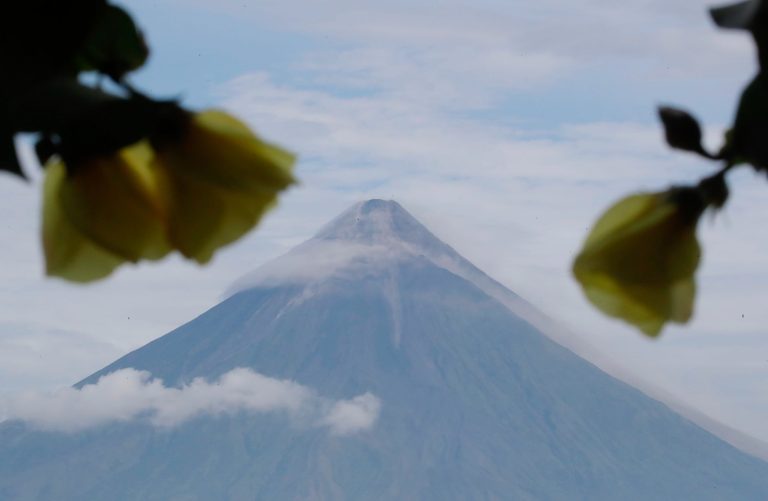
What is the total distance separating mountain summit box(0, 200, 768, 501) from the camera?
72.2m

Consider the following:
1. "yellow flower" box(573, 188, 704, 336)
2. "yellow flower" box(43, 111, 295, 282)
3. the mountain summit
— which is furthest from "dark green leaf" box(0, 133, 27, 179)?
the mountain summit

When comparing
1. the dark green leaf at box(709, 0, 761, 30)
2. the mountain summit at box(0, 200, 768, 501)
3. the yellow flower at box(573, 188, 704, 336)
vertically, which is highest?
the dark green leaf at box(709, 0, 761, 30)

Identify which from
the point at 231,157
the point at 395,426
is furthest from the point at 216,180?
the point at 395,426

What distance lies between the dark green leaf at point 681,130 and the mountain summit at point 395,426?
71993 mm

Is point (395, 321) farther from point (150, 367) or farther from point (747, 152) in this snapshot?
point (747, 152)

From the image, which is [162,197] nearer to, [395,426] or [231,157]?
[231,157]

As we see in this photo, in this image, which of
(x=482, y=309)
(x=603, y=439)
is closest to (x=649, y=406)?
(x=603, y=439)

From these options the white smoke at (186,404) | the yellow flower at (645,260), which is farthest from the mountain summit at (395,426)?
the yellow flower at (645,260)

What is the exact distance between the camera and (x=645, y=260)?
311 millimetres

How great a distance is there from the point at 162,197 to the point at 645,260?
0.14 m

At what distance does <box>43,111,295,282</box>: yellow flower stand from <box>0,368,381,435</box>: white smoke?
76362 millimetres

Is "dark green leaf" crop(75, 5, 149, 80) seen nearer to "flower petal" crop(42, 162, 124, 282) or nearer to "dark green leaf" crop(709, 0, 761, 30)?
"flower petal" crop(42, 162, 124, 282)

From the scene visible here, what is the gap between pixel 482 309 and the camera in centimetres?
7712

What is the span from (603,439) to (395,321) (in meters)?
16.8
